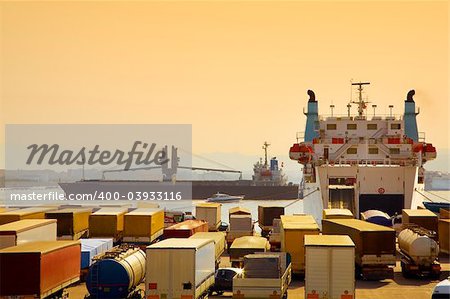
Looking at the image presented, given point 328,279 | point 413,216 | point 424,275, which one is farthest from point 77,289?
point 413,216

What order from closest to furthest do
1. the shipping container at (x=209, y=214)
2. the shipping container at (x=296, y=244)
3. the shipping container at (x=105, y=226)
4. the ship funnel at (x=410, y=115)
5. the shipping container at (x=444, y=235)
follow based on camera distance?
the shipping container at (x=296, y=244) → the shipping container at (x=444, y=235) → the shipping container at (x=105, y=226) → the shipping container at (x=209, y=214) → the ship funnel at (x=410, y=115)

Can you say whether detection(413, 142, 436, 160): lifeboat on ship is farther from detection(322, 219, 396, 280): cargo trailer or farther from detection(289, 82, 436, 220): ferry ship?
detection(322, 219, 396, 280): cargo trailer

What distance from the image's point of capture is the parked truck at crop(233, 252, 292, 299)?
25.8m

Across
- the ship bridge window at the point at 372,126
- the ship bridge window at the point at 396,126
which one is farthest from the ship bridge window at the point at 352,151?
the ship bridge window at the point at 396,126

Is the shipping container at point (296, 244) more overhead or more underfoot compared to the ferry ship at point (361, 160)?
more underfoot

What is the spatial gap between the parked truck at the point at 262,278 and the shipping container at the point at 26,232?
13.7m

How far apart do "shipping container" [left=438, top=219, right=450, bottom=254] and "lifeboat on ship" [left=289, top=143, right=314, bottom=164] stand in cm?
2445

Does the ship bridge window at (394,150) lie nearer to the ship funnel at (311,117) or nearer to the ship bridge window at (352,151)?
the ship bridge window at (352,151)

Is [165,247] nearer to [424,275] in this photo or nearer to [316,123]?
[424,275]

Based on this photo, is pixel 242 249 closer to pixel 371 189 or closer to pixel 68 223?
pixel 68 223

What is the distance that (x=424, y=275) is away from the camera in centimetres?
3634

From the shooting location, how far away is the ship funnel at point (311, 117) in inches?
3031

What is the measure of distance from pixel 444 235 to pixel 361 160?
72.1 ft

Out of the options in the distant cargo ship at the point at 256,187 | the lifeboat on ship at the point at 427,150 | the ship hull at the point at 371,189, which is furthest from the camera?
the distant cargo ship at the point at 256,187
